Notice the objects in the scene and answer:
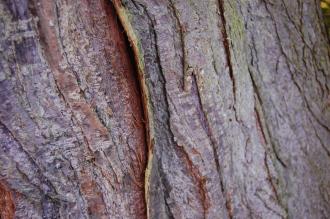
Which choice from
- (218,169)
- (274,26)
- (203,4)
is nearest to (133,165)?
(218,169)

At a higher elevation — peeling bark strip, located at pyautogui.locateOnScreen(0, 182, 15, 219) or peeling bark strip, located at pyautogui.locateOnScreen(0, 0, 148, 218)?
peeling bark strip, located at pyautogui.locateOnScreen(0, 0, 148, 218)

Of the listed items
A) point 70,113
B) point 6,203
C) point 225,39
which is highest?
point 225,39

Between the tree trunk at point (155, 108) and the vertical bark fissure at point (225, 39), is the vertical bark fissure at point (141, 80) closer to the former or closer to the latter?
the tree trunk at point (155, 108)

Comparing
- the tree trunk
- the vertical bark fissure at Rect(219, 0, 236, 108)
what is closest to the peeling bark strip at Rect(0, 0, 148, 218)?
the tree trunk

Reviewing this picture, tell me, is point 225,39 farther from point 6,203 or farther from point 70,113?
point 6,203

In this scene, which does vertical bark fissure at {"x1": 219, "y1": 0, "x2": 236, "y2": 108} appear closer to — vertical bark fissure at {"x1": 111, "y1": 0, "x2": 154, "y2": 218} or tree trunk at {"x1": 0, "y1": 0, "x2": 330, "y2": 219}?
tree trunk at {"x1": 0, "y1": 0, "x2": 330, "y2": 219}

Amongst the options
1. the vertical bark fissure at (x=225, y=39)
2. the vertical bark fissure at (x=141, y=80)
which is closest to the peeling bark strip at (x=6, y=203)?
the vertical bark fissure at (x=141, y=80)

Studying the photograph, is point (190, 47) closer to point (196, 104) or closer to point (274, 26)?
point (196, 104)

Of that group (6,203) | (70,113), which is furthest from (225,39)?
(6,203)

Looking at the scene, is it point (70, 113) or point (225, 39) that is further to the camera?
point (225, 39)
